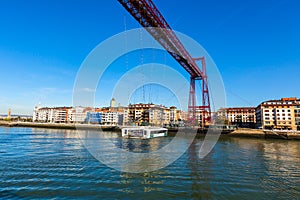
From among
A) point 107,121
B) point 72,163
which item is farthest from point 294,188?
point 107,121

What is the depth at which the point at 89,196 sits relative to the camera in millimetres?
4035

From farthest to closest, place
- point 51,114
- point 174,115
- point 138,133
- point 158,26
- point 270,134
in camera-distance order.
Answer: point 51,114, point 174,115, point 270,134, point 138,133, point 158,26

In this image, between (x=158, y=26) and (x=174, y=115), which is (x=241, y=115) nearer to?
(x=174, y=115)

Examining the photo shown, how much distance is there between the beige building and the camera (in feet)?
102

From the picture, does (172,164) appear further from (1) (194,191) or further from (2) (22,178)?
(2) (22,178)

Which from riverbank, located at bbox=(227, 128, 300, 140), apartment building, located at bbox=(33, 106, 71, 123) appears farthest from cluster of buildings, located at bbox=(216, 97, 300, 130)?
apartment building, located at bbox=(33, 106, 71, 123)

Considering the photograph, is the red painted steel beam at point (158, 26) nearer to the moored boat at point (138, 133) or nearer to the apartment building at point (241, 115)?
the moored boat at point (138, 133)

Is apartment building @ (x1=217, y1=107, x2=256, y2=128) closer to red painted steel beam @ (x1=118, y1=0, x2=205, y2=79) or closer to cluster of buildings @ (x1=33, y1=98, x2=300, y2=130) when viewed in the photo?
cluster of buildings @ (x1=33, y1=98, x2=300, y2=130)

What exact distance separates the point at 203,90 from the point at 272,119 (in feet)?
→ 58.8

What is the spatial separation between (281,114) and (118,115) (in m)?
41.9

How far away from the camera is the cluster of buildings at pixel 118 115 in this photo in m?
50.1

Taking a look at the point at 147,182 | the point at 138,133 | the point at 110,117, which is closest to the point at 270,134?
the point at 138,133

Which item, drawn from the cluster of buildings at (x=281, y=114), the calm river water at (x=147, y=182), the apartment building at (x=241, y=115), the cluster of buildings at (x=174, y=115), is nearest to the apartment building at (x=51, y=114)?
the cluster of buildings at (x=174, y=115)

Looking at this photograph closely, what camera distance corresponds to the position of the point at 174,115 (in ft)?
189
